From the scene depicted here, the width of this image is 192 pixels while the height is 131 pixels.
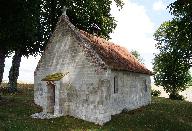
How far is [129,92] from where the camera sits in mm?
31141

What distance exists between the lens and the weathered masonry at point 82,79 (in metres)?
25.4

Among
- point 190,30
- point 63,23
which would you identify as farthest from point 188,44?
point 63,23

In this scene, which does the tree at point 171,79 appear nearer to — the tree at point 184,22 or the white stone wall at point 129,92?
the white stone wall at point 129,92

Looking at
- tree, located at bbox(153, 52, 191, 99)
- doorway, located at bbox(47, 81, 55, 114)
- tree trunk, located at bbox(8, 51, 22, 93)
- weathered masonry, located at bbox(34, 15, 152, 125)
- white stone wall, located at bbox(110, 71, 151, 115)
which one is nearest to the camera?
weathered masonry, located at bbox(34, 15, 152, 125)

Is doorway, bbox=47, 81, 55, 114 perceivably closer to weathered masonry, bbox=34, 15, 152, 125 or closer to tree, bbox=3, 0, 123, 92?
weathered masonry, bbox=34, 15, 152, 125

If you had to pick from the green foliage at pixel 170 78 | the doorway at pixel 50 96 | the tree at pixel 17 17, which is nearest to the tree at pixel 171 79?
the green foliage at pixel 170 78

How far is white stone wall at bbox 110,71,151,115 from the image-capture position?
91.5ft

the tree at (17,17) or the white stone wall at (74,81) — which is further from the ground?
the tree at (17,17)

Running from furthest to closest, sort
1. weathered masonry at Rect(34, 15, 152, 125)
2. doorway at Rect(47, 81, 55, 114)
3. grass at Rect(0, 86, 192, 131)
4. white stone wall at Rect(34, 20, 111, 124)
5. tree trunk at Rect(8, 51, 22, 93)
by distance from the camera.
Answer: tree trunk at Rect(8, 51, 22, 93) → doorway at Rect(47, 81, 55, 114) → weathered masonry at Rect(34, 15, 152, 125) → white stone wall at Rect(34, 20, 111, 124) → grass at Rect(0, 86, 192, 131)

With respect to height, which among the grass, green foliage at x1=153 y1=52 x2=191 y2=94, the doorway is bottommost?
the grass

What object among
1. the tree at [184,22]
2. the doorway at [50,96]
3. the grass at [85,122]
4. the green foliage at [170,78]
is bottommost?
the grass at [85,122]

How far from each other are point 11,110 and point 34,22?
8483mm

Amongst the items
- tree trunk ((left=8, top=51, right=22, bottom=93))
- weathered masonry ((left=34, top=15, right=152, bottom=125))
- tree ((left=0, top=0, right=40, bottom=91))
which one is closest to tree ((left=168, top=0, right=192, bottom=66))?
weathered masonry ((left=34, top=15, right=152, bottom=125))

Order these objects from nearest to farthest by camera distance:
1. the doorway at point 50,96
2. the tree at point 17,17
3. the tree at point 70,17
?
the tree at point 17,17
the doorway at point 50,96
the tree at point 70,17
